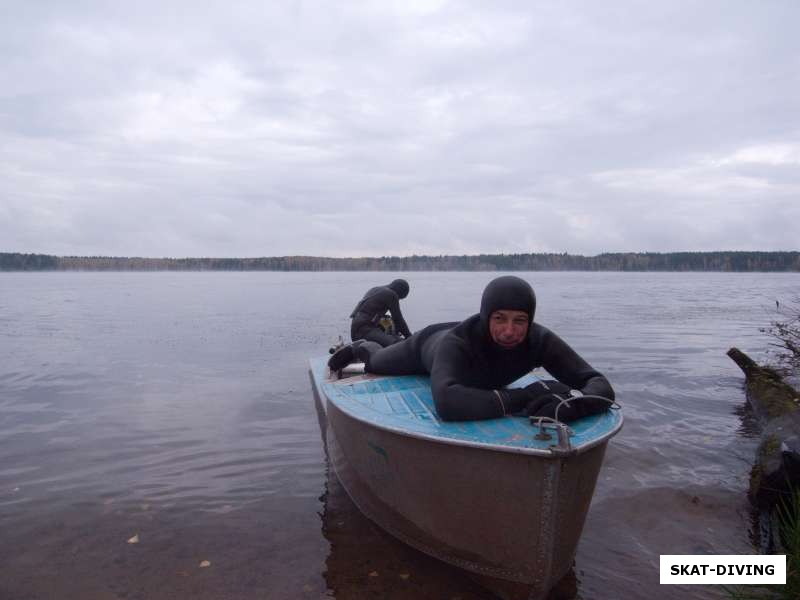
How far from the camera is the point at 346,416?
5863 mm

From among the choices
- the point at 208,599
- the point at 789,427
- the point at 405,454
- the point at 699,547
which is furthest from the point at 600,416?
the point at 208,599

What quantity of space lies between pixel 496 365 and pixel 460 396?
0.81m

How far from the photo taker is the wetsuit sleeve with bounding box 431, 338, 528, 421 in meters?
4.96

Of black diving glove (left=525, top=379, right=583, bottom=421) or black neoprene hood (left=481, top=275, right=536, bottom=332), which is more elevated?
black neoprene hood (left=481, top=275, right=536, bottom=332)

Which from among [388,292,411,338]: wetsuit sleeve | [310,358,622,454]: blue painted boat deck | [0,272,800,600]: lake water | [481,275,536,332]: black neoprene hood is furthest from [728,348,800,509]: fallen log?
[388,292,411,338]: wetsuit sleeve

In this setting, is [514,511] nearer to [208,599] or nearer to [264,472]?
[208,599]

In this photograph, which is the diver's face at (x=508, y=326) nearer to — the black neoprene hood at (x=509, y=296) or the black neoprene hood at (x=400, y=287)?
the black neoprene hood at (x=509, y=296)

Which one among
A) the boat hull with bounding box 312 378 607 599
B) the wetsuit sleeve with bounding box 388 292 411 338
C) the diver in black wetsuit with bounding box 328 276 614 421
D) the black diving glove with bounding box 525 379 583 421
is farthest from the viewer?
the wetsuit sleeve with bounding box 388 292 411 338

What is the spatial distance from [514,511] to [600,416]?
1178 millimetres

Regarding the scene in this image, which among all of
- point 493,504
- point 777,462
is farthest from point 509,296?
point 777,462

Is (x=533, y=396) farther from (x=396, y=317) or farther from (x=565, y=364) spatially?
(x=396, y=317)

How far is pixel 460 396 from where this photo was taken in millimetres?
4988

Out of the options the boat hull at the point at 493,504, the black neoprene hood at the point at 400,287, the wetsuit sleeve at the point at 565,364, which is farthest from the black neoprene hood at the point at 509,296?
the black neoprene hood at the point at 400,287

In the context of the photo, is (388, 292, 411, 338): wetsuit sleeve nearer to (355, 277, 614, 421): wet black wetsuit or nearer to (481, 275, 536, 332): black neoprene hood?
(355, 277, 614, 421): wet black wetsuit
